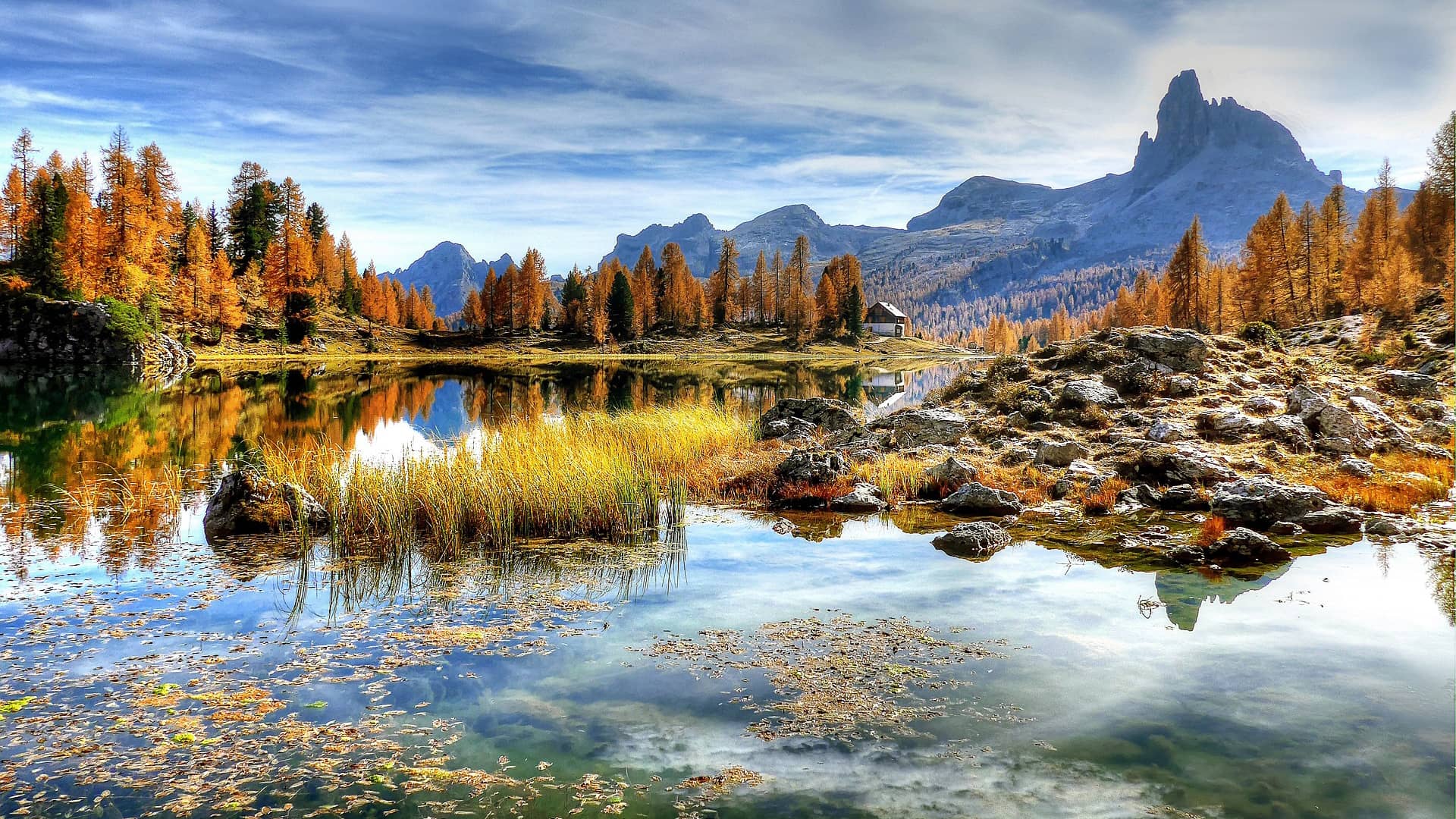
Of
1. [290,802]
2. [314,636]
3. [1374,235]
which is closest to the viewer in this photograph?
[290,802]

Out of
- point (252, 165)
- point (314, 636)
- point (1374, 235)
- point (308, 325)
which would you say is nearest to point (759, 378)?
point (1374, 235)

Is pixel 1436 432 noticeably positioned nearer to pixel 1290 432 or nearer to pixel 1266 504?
pixel 1290 432

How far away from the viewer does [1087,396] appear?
24375 millimetres

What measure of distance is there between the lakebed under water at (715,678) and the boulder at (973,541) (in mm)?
406

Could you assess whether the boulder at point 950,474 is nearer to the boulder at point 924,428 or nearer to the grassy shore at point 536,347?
the boulder at point 924,428

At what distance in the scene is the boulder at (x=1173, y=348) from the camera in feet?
85.8

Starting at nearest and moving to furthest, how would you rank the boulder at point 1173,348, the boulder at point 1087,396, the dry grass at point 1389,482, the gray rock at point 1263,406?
the dry grass at point 1389,482, the gray rock at point 1263,406, the boulder at point 1087,396, the boulder at point 1173,348

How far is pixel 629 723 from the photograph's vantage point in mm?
7203

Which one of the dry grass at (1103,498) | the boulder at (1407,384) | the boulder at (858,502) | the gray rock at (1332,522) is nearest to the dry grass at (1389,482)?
the gray rock at (1332,522)

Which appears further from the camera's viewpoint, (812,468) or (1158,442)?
(1158,442)

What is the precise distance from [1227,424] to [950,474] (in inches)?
359

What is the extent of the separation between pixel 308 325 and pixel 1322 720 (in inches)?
4250

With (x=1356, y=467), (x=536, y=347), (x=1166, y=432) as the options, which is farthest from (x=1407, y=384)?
(x=536, y=347)

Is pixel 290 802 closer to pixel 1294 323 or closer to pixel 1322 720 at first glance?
pixel 1322 720
